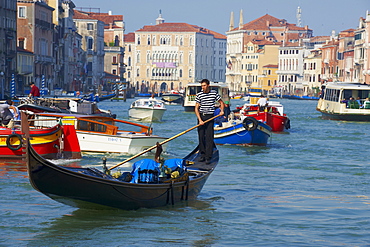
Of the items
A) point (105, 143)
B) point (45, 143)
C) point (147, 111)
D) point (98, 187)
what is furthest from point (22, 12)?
point (98, 187)

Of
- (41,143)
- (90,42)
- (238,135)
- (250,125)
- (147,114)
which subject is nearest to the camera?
(41,143)

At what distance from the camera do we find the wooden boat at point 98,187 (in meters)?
8.56

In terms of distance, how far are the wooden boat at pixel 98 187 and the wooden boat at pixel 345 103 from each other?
72.6ft

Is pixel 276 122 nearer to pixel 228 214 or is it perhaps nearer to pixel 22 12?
pixel 228 214

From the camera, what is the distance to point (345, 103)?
32.0m

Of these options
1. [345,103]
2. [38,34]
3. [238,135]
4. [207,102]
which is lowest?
[238,135]

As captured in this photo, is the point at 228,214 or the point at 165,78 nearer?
the point at 228,214

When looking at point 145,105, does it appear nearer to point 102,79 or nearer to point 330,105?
point 330,105

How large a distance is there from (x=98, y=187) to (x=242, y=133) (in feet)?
33.8

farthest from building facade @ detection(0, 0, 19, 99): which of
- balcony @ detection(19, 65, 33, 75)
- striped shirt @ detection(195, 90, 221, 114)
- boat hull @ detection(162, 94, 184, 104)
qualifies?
striped shirt @ detection(195, 90, 221, 114)

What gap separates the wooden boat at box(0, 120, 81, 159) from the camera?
14.3 metres

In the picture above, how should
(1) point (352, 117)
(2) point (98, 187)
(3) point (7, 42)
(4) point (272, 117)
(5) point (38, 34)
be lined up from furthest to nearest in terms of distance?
1. (5) point (38, 34)
2. (3) point (7, 42)
3. (1) point (352, 117)
4. (4) point (272, 117)
5. (2) point (98, 187)

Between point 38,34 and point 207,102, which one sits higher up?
point 38,34

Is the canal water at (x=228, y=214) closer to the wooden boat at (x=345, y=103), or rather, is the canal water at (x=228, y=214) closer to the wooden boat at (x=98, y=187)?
the wooden boat at (x=98, y=187)
